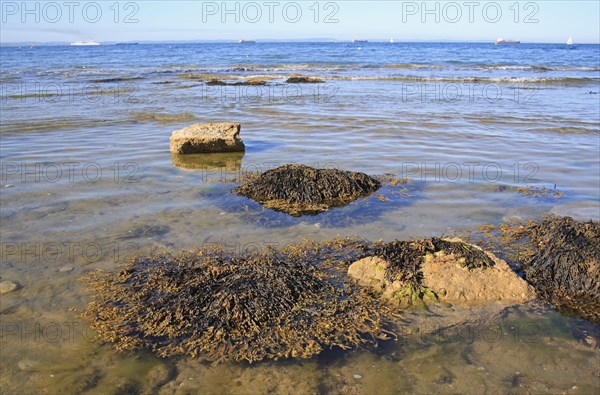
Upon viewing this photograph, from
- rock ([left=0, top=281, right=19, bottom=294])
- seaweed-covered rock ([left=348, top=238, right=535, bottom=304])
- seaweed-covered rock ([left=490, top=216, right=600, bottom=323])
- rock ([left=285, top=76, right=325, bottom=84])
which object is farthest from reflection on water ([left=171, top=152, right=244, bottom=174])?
rock ([left=285, top=76, right=325, bottom=84])

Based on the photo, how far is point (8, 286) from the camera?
4234 mm

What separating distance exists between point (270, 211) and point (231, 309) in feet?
7.69

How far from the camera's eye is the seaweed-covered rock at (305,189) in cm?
620

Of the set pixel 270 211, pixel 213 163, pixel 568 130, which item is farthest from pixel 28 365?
pixel 568 130

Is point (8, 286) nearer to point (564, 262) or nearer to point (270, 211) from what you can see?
point (270, 211)

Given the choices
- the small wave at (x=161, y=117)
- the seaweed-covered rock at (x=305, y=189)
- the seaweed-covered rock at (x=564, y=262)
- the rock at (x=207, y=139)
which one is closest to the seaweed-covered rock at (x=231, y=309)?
the seaweed-covered rock at (x=564, y=262)

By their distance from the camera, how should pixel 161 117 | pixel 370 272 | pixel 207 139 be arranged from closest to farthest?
pixel 370 272 < pixel 207 139 < pixel 161 117

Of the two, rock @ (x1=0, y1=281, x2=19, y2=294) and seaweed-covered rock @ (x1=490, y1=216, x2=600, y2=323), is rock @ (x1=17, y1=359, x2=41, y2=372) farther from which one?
seaweed-covered rock @ (x1=490, y1=216, x2=600, y2=323)

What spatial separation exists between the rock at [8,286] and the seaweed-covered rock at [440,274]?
9.02 feet

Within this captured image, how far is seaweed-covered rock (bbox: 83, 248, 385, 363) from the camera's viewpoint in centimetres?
344

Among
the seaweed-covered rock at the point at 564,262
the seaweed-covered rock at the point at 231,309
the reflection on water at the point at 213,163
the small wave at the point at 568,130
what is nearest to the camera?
the seaweed-covered rock at the point at 231,309

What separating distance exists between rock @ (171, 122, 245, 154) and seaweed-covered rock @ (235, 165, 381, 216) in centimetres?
242

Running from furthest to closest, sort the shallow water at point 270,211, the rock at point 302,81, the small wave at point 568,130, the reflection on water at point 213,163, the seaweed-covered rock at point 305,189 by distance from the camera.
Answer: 1. the rock at point 302,81
2. the small wave at point 568,130
3. the reflection on water at point 213,163
4. the seaweed-covered rock at point 305,189
5. the shallow water at point 270,211

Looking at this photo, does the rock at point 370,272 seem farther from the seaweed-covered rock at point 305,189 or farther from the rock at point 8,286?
the rock at point 8,286
